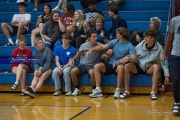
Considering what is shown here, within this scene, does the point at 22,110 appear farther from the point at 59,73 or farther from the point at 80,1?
the point at 80,1

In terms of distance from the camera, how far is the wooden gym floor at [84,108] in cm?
565

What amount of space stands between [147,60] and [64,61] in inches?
62.9

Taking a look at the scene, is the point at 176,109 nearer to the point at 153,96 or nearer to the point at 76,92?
the point at 153,96

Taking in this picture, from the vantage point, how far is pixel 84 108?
20.5ft

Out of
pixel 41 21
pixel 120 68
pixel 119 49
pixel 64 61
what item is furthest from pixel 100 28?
pixel 41 21

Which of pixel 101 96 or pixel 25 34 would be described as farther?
pixel 25 34

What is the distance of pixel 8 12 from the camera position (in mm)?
10727

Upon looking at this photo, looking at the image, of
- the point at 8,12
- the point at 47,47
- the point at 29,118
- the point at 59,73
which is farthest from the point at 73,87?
the point at 8,12

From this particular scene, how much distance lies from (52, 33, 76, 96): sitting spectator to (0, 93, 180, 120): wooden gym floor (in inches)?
9.9

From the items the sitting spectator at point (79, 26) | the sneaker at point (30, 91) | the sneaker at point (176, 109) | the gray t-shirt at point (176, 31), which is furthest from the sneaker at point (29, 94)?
the gray t-shirt at point (176, 31)

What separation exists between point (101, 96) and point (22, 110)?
1.73m

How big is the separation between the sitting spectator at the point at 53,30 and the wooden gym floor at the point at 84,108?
1354 mm

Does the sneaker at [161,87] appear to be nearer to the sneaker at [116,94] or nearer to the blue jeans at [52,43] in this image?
the sneaker at [116,94]

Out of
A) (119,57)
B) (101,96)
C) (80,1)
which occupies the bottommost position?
(101,96)
